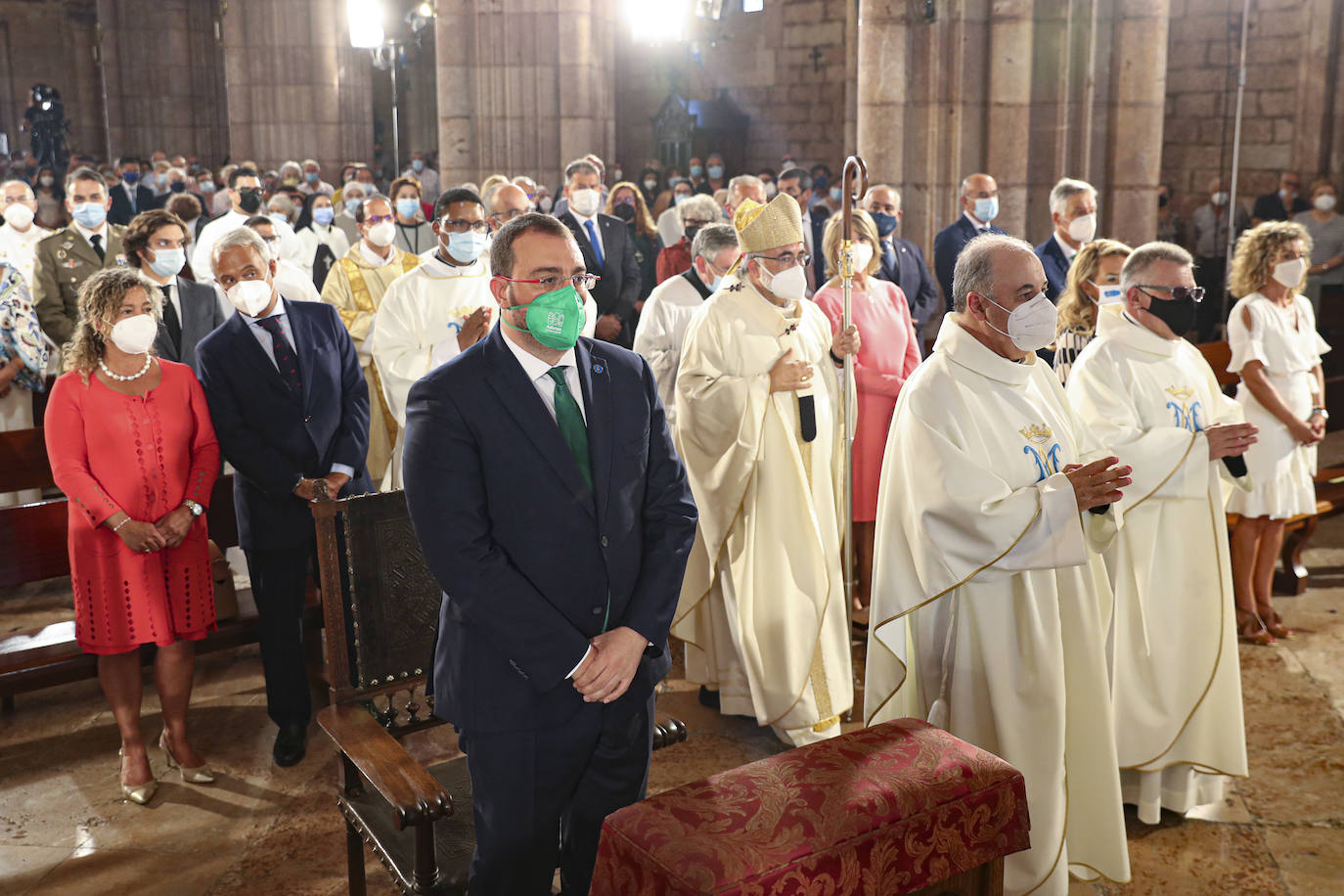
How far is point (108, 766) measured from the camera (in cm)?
454

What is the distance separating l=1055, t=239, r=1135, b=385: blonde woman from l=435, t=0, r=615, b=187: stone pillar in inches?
340

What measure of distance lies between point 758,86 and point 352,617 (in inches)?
677

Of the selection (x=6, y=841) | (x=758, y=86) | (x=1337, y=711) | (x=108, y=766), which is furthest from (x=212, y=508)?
(x=758, y=86)

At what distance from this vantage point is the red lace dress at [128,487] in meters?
4.07

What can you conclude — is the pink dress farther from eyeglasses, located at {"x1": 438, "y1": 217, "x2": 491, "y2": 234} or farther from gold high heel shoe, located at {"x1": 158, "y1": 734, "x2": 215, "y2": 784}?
gold high heel shoe, located at {"x1": 158, "y1": 734, "x2": 215, "y2": 784}

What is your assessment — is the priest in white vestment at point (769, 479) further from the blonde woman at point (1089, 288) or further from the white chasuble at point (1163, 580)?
the white chasuble at point (1163, 580)

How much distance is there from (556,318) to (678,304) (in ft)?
9.44

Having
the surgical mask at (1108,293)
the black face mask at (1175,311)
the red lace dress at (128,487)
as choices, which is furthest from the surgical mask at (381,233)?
the black face mask at (1175,311)

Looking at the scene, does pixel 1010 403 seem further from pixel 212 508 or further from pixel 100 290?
pixel 212 508

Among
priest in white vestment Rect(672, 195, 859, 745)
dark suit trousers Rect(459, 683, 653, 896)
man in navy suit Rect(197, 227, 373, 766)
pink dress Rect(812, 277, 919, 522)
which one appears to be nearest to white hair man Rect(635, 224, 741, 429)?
pink dress Rect(812, 277, 919, 522)

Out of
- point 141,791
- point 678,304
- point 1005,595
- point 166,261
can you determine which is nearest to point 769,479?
point 678,304

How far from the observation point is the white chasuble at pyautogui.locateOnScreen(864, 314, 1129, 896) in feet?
10.3

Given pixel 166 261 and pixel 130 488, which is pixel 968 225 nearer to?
pixel 166 261

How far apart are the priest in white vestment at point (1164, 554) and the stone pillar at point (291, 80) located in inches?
674
